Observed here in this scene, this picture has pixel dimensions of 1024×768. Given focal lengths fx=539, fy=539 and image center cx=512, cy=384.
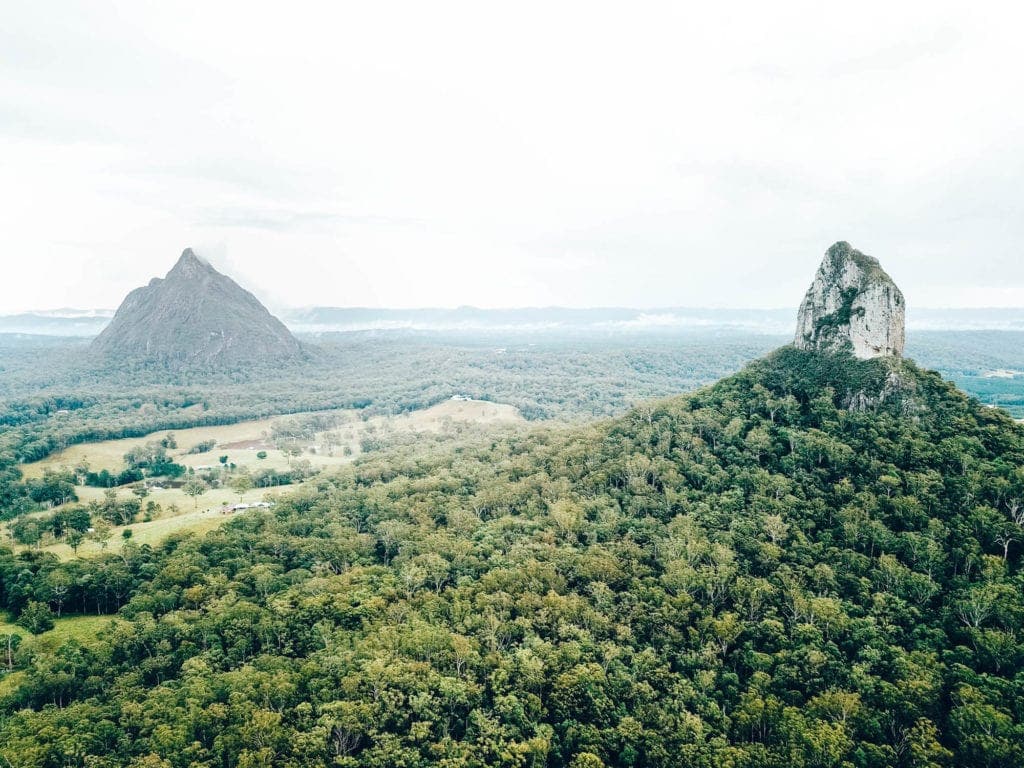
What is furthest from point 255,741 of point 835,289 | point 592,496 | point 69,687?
point 835,289

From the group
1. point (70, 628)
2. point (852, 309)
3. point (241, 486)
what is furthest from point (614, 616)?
point (241, 486)

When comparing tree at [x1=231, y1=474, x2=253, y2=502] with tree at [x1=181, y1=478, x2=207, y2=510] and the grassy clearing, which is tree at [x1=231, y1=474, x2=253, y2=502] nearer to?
tree at [x1=181, y1=478, x2=207, y2=510]

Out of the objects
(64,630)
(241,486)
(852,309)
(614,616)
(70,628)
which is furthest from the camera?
(241,486)

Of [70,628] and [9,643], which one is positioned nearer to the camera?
[9,643]

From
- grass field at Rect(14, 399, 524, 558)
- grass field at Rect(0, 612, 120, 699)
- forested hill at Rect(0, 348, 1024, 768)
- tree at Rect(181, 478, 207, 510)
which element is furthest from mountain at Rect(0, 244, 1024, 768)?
tree at Rect(181, 478, 207, 510)

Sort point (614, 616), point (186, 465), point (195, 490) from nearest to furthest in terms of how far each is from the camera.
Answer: point (614, 616) < point (195, 490) < point (186, 465)

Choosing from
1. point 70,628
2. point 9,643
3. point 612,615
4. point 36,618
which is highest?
point 612,615

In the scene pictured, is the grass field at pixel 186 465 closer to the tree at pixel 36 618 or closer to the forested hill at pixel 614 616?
the forested hill at pixel 614 616

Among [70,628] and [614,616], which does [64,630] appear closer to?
[70,628]

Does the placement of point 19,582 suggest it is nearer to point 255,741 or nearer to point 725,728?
point 255,741
